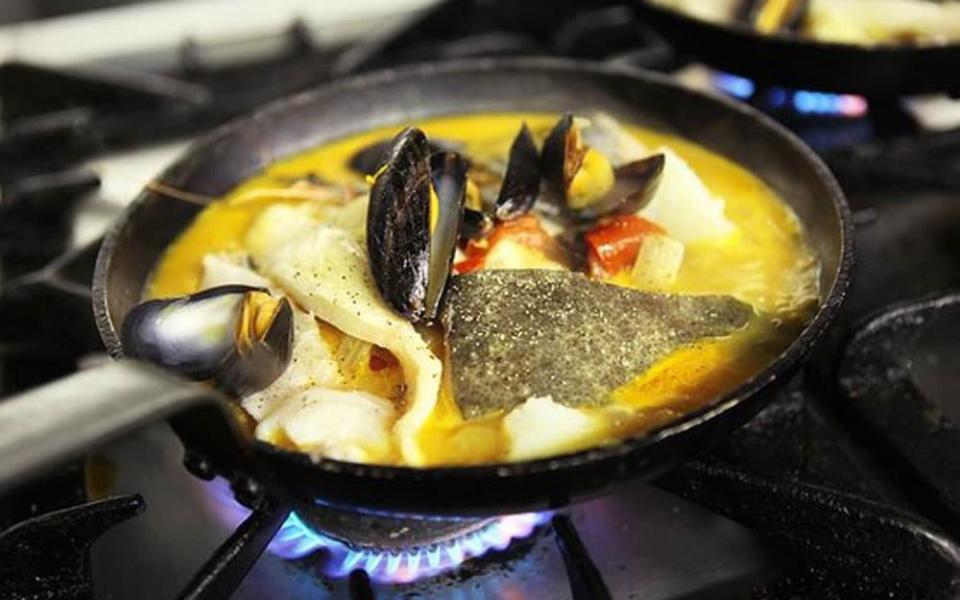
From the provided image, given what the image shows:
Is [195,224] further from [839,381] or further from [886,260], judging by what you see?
[886,260]

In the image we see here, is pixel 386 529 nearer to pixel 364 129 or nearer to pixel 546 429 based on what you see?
pixel 546 429

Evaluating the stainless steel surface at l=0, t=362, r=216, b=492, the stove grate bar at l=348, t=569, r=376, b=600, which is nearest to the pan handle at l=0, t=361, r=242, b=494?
the stainless steel surface at l=0, t=362, r=216, b=492

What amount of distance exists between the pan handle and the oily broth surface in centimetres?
40

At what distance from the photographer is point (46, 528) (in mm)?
1407

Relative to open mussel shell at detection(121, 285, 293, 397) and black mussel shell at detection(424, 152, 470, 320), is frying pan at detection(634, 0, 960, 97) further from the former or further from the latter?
open mussel shell at detection(121, 285, 293, 397)

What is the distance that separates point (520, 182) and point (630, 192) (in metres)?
0.16

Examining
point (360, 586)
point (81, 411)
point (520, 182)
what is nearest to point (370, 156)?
point (520, 182)

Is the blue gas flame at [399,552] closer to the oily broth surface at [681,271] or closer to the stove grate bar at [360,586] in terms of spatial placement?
the stove grate bar at [360,586]

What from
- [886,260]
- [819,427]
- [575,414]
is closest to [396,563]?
[575,414]

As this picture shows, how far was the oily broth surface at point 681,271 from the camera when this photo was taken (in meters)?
1.35

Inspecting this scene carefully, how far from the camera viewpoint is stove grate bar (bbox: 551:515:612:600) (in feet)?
4.48

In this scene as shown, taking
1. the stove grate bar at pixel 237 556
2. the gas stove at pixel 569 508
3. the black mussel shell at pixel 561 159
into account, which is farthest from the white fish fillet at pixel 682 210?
the stove grate bar at pixel 237 556

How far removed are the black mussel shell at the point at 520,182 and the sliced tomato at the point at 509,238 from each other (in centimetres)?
2

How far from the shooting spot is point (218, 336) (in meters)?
1.33
